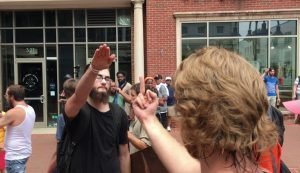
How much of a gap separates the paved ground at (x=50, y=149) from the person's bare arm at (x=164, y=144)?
631 cm

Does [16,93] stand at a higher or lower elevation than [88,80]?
lower

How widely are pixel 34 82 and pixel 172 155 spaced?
14.1m

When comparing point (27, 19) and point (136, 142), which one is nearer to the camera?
point (136, 142)

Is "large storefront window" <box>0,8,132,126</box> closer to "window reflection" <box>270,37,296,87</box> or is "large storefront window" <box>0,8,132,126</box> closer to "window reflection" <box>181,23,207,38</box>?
"window reflection" <box>181,23,207,38</box>

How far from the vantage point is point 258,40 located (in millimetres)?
14234

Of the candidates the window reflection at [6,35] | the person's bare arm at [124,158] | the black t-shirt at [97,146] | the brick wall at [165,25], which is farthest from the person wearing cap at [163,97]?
the black t-shirt at [97,146]

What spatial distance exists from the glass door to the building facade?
1.3 inches

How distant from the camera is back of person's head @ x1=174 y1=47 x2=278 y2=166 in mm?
1446

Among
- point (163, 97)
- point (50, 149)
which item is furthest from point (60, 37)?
point (50, 149)

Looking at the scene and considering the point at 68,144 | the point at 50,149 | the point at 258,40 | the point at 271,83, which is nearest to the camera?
the point at 68,144

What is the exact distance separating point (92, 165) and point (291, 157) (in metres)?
6.36

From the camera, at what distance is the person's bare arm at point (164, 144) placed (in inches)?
63.5

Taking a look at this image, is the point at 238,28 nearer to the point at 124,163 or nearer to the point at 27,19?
the point at 27,19

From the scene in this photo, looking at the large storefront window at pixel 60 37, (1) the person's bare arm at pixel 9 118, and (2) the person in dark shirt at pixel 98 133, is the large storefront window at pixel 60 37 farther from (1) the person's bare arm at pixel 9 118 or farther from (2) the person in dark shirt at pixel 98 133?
(2) the person in dark shirt at pixel 98 133
